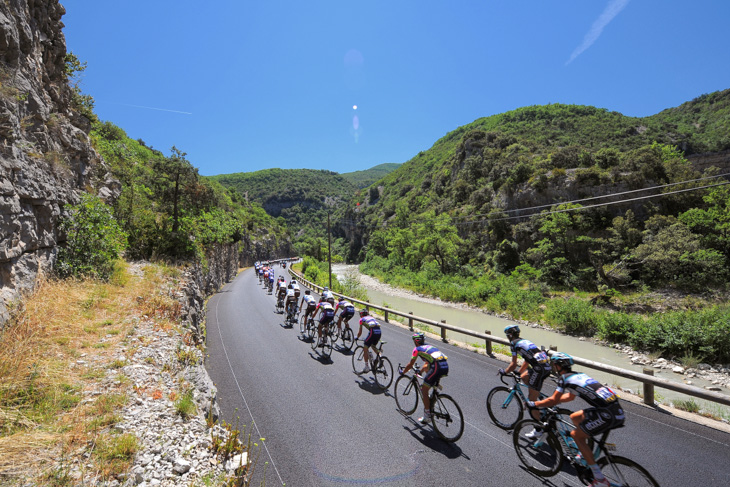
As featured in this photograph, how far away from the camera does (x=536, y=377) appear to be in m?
4.92

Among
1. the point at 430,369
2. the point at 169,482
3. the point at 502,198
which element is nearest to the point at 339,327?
the point at 430,369

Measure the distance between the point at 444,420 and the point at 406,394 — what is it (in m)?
1.08

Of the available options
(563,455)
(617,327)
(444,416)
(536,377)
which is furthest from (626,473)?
(617,327)

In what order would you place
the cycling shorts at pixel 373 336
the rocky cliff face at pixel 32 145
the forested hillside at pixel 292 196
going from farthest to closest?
the forested hillside at pixel 292 196
the cycling shorts at pixel 373 336
the rocky cliff face at pixel 32 145

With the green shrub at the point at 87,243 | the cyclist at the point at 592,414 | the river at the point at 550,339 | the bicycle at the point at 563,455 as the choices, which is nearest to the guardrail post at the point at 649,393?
the river at the point at 550,339

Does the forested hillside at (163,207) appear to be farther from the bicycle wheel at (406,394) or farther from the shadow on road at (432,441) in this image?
the shadow on road at (432,441)

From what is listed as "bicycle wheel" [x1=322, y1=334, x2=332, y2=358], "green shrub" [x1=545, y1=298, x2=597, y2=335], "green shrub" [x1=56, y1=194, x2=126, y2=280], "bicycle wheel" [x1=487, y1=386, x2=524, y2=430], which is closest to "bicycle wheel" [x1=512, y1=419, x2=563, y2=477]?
"bicycle wheel" [x1=487, y1=386, x2=524, y2=430]

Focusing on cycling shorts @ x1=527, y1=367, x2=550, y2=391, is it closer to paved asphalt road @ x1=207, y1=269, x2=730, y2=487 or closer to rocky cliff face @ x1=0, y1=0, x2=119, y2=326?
paved asphalt road @ x1=207, y1=269, x2=730, y2=487

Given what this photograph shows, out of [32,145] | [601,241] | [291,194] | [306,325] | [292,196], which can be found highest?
[291,194]

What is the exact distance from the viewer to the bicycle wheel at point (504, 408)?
5.35 metres

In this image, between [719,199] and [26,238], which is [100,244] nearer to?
[26,238]

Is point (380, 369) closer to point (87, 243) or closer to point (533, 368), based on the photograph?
point (533, 368)

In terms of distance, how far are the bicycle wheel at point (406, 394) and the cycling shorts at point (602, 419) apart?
3158mm

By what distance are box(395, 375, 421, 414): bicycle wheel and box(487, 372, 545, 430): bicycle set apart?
1.45 metres
